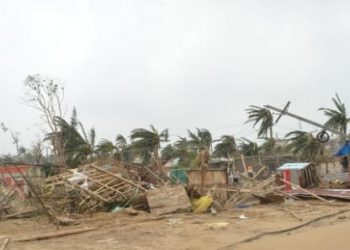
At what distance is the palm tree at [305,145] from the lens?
4762cm

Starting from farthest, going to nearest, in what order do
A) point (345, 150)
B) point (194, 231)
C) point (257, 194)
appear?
point (345, 150) < point (257, 194) < point (194, 231)

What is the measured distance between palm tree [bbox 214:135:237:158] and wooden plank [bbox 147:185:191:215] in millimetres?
44782

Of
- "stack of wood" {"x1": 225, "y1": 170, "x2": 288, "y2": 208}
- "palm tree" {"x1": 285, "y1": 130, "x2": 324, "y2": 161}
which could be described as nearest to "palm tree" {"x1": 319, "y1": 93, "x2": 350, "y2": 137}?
"palm tree" {"x1": 285, "y1": 130, "x2": 324, "y2": 161}

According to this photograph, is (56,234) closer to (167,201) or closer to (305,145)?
(167,201)

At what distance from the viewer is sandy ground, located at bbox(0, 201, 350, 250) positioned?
12711mm

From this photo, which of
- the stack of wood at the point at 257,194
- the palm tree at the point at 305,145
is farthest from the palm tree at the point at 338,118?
the stack of wood at the point at 257,194

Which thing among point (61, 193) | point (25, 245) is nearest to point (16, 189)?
point (61, 193)

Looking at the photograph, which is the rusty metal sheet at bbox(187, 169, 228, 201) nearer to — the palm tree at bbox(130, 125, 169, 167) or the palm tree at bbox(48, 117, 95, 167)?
the palm tree at bbox(48, 117, 95, 167)

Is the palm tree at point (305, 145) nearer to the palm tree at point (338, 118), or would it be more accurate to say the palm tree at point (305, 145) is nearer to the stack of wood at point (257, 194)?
the palm tree at point (338, 118)

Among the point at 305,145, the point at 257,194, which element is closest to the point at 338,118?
the point at 305,145

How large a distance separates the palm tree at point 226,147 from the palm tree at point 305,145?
364 inches

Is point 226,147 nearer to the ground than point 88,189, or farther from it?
farther from it

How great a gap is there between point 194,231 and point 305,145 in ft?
120

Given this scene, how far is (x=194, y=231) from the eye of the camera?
14.9 metres
